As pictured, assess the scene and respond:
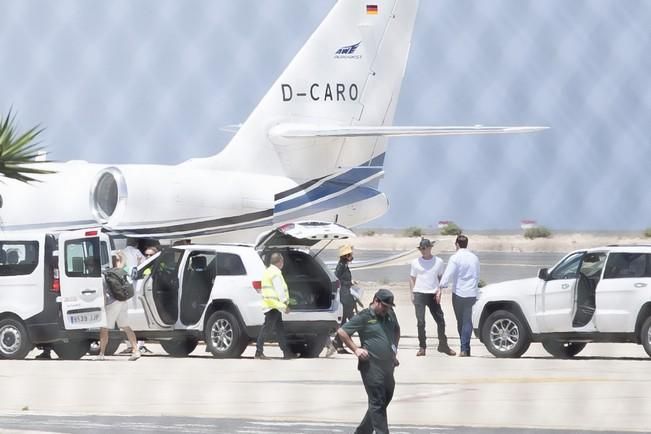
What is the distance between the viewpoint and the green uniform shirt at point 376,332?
9625 millimetres

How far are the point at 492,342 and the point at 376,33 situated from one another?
9.11 metres

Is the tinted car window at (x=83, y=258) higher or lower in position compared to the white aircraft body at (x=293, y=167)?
lower

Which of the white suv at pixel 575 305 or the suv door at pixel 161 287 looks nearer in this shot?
the white suv at pixel 575 305

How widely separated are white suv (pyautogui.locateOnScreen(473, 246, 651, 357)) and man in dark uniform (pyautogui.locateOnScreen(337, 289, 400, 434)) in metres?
8.63

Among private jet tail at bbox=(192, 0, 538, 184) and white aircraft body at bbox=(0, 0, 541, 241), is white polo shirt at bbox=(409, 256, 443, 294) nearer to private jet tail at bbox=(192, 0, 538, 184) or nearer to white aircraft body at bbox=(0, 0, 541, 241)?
white aircraft body at bbox=(0, 0, 541, 241)

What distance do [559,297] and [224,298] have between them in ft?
14.7

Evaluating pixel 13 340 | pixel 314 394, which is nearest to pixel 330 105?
pixel 13 340

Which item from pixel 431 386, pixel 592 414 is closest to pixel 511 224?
pixel 592 414

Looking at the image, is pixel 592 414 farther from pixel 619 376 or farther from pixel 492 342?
pixel 492 342

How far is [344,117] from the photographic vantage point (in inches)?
1055

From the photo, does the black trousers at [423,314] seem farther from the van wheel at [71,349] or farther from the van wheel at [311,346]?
the van wheel at [71,349]

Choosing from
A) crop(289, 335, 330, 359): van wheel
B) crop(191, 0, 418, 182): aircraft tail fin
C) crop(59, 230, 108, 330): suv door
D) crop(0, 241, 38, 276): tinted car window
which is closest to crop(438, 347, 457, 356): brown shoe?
crop(289, 335, 330, 359): van wheel

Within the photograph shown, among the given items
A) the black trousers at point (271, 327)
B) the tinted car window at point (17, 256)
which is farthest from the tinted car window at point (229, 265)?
the tinted car window at point (17, 256)

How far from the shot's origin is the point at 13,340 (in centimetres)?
1906
